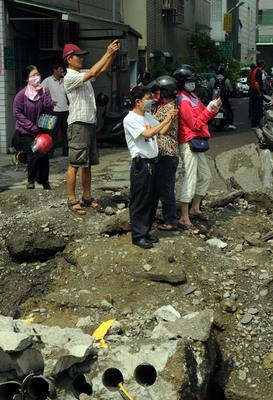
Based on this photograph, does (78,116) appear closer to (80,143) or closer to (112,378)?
(80,143)

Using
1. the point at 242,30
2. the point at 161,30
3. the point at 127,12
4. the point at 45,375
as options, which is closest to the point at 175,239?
the point at 45,375

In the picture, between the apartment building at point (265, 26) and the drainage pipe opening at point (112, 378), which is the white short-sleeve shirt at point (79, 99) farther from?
the apartment building at point (265, 26)

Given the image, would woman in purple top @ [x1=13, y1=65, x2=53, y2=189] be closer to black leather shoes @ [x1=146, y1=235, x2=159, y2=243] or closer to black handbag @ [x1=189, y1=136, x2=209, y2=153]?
black handbag @ [x1=189, y1=136, x2=209, y2=153]

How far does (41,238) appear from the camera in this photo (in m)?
6.12

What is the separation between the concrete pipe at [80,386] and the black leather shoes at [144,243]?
1784 mm

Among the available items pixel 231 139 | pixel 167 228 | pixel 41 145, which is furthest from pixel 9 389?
pixel 231 139

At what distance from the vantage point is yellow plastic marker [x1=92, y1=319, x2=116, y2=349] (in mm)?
4316

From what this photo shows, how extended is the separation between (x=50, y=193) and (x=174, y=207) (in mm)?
2059

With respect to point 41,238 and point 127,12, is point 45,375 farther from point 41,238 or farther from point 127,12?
point 127,12

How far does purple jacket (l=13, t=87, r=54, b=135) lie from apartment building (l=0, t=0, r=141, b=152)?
14.1ft

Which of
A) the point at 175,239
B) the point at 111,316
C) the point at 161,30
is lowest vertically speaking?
the point at 111,316

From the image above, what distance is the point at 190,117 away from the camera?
20.2 ft

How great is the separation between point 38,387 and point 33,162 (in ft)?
14.9

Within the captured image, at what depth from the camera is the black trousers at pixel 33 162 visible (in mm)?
8117
